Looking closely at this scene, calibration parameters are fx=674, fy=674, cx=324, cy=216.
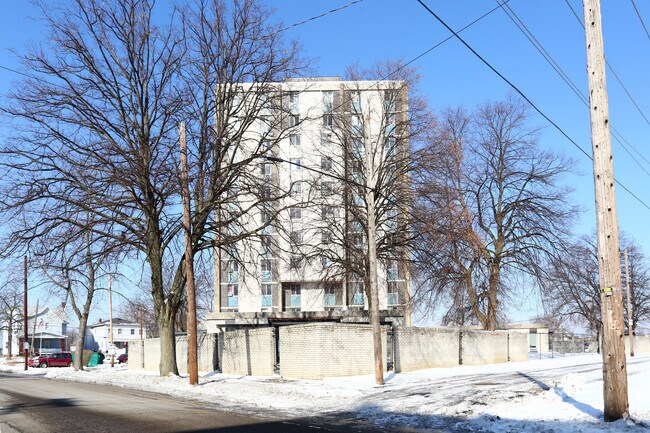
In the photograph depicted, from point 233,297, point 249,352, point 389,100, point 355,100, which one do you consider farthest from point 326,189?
point 233,297

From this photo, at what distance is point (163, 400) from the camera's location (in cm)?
1994

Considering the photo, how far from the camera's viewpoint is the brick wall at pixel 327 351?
25766 mm

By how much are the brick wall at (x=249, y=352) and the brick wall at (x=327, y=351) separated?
1494 mm

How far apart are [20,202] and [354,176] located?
18409mm

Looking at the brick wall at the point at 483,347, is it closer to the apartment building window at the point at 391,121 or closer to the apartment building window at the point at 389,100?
the apartment building window at the point at 391,121

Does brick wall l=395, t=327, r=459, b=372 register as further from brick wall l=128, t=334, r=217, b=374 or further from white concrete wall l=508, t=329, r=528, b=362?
brick wall l=128, t=334, r=217, b=374

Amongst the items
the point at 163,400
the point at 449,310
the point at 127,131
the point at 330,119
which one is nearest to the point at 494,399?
the point at 163,400

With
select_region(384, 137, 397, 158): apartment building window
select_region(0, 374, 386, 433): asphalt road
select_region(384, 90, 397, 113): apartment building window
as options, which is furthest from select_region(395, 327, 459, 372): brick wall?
select_region(384, 90, 397, 113): apartment building window

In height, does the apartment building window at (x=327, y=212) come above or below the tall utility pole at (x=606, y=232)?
above

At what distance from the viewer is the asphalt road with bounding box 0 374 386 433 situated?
12.7 metres

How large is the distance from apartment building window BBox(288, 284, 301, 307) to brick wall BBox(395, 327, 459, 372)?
34386mm

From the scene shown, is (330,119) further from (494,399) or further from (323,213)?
(494,399)

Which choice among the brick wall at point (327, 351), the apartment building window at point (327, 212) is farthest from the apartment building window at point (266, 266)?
the brick wall at point (327, 351)

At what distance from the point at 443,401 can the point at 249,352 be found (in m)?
15.4
